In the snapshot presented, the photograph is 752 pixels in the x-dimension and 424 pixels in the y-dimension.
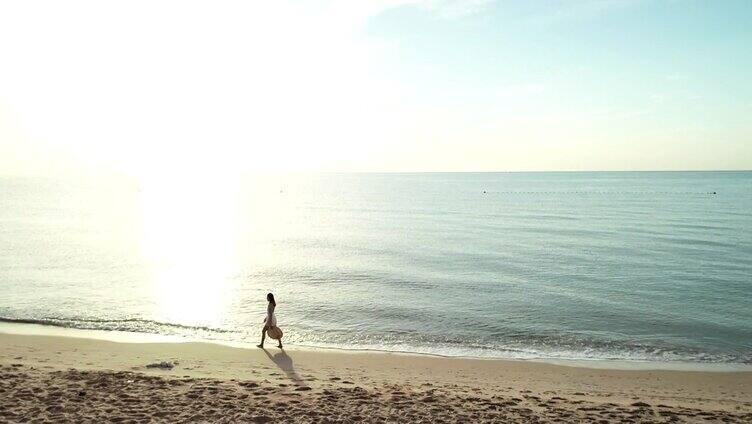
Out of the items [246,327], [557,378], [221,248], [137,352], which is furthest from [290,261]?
[557,378]

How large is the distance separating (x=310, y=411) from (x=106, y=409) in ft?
13.8

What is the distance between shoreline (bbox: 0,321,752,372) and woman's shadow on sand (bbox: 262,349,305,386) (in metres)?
1.18

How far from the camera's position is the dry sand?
456 inches

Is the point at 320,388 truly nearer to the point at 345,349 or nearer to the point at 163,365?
the point at 163,365

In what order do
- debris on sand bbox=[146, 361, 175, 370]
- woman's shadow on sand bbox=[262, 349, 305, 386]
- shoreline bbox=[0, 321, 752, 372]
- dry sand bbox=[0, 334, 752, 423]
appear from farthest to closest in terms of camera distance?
shoreline bbox=[0, 321, 752, 372]
debris on sand bbox=[146, 361, 175, 370]
woman's shadow on sand bbox=[262, 349, 305, 386]
dry sand bbox=[0, 334, 752, 423]

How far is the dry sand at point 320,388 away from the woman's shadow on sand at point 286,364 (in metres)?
0.06

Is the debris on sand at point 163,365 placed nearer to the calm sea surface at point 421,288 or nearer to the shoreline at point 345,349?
the shoreline at point 345,349

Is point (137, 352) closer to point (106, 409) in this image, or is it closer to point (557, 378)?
point (106, 409)

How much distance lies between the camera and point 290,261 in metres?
39.8

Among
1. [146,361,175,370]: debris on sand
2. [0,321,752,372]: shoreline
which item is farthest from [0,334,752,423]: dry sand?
[0,321,752,372]: shoreline

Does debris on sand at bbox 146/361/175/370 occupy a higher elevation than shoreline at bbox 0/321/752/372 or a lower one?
higher

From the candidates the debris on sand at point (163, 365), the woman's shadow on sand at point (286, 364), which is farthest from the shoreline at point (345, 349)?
the debris on sand at point (163, 365)

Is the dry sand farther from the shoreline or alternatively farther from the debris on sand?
the shoreline

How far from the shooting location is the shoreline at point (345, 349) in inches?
691
